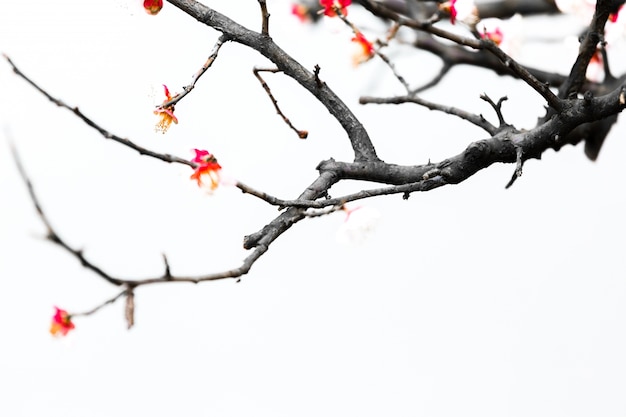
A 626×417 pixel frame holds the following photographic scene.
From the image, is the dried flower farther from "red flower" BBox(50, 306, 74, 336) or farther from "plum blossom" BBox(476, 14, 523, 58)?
"red flower" BBox(50, 306, 74, 336)

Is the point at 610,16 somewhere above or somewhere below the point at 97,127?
above

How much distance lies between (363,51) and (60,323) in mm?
509

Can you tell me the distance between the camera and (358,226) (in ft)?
2.57

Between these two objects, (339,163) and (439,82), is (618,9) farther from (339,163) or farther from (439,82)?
(339,163)

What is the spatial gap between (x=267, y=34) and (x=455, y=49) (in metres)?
0.51

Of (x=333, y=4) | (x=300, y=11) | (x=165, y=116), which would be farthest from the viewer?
(x=300, y=11)

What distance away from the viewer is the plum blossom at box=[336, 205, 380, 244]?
0.78 meters

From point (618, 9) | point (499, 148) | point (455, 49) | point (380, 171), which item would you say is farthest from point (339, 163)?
point (455, 49)

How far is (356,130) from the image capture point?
807mm

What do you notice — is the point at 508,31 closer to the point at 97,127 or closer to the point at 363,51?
the point at 363,51

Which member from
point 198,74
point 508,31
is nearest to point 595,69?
point 508,31

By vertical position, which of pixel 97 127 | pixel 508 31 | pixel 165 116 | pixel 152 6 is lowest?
pixel 97 127

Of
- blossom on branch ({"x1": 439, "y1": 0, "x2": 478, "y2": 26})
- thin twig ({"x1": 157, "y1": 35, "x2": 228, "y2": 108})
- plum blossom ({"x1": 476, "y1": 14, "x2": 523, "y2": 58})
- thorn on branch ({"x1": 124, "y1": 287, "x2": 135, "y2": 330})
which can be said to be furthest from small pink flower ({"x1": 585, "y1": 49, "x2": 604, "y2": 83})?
thorn on branch ({"x1": 124, "y1": 287, "x2": 135, "y2": 330})

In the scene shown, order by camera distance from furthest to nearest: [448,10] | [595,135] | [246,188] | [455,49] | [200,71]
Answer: [455,49] < [595,135] < [448,10] < [200,71] < [246,188]
